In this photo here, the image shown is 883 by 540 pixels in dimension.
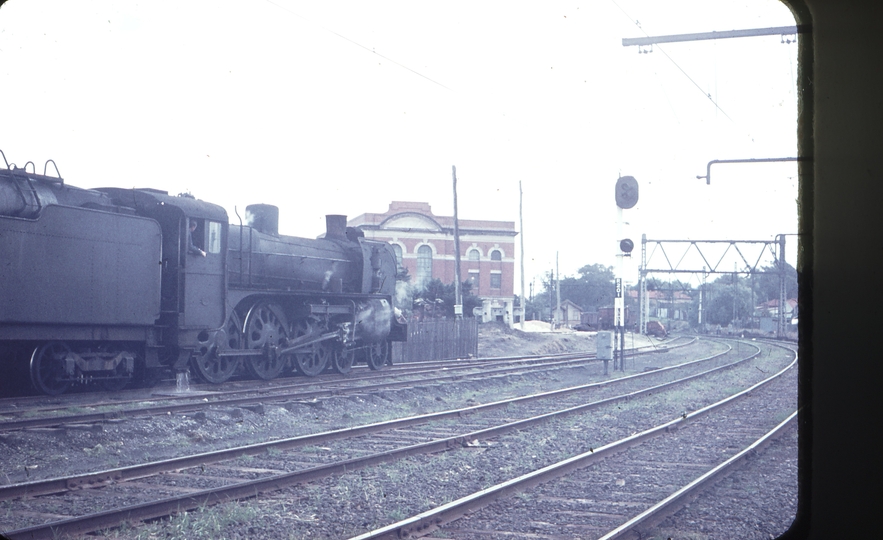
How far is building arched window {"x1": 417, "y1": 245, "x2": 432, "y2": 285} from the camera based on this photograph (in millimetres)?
34625

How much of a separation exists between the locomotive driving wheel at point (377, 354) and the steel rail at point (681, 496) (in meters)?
11.5

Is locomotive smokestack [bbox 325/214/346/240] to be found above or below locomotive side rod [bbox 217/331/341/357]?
above

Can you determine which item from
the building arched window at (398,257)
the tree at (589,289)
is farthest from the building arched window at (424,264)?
the tree at (589,289)

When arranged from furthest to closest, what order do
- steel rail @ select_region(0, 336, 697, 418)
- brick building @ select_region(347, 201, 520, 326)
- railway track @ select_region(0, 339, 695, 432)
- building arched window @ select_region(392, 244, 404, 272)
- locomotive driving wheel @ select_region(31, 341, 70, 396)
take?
brick building @ select_region(347, 201, 520, 326) < building arched window @ select_region(392, 244, 404, 272) < locomotive driving wheel @ select_region(31, 341, 70, 396) < steel rail @ select_region(0, 336, 697, 418) < railway track @ select_region(0, 339, 695, 432)

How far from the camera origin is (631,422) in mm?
11258

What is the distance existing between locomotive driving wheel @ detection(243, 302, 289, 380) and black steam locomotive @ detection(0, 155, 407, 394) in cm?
3

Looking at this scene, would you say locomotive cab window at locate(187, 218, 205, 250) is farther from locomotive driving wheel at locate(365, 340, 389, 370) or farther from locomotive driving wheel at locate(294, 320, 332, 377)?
locomotive driving wheel at locate(365, 340, 389, 370)

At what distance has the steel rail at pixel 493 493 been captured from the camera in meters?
5.22

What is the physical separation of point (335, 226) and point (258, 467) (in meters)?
12.2

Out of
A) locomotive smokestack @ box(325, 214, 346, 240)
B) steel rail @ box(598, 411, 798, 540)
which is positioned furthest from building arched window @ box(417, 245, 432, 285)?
steel rail @ box(598, 411, 798, 540)

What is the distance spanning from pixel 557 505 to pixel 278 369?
10.7 meters

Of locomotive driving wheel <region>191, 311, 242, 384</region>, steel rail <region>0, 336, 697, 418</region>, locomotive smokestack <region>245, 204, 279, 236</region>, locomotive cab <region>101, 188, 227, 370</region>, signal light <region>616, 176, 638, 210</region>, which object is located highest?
signal light <region>616, 176, 638, 210</region>

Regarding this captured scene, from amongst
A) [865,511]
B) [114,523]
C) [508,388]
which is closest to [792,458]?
[865,511]

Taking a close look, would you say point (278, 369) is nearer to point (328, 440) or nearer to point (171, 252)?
point (171, 252)
